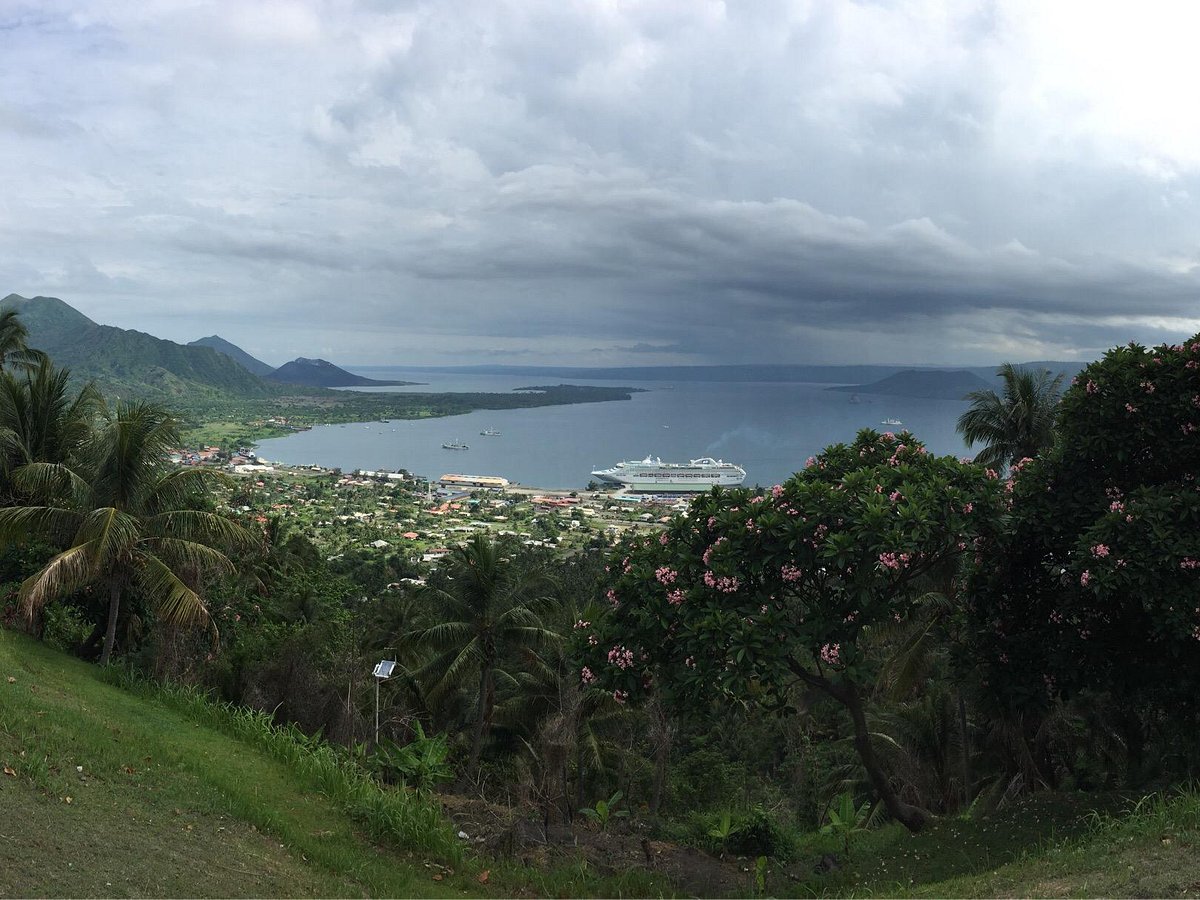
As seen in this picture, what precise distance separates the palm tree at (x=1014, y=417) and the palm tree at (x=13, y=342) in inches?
849

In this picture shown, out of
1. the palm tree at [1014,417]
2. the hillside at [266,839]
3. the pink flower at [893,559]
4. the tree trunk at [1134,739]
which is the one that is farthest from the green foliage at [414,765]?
the palm tree at [1014,417]

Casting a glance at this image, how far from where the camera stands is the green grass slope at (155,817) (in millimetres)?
5398

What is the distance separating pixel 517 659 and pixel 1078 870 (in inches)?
504

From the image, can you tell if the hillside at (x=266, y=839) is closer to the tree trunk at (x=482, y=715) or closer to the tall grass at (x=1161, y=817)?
the tall grass at (x=1161, y=817)

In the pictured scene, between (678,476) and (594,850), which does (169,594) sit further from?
(678,476)

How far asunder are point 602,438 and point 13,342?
4914 inches

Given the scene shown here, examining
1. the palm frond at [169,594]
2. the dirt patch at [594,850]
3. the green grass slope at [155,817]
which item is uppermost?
the palm frond at [169,594]

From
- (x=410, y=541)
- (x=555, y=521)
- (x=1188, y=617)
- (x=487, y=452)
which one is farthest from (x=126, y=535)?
(x=487, y=452)

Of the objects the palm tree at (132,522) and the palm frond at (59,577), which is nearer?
the palm frond at (59,577)

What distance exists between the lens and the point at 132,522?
10.9 m

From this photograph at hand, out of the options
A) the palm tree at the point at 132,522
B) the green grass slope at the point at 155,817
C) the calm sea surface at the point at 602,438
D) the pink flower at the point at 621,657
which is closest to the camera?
the green grass slope at the point at 155,817

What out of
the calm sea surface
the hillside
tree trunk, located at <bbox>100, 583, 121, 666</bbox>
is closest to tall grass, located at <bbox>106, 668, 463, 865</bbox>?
the hillside

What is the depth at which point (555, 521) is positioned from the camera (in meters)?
70.9

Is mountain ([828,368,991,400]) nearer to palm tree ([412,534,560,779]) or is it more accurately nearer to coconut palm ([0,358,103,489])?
Answer: palm tree ([412,534,560,779])
